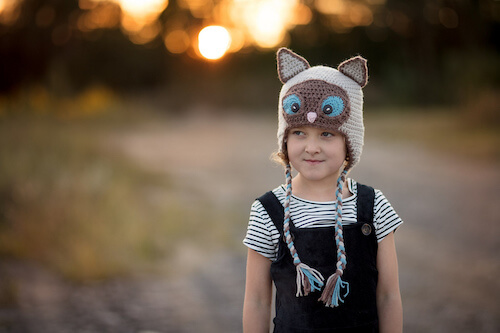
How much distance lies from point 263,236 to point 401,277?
2.99 meters

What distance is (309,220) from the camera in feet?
6.42

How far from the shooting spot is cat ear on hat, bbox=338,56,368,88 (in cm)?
201

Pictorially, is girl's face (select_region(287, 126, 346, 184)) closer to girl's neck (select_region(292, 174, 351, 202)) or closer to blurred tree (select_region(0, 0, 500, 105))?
girl's neck (select_region(292, 174, 351, 202))

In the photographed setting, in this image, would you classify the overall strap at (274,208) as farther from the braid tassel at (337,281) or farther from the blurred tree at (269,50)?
the blurred tree at (269,50)

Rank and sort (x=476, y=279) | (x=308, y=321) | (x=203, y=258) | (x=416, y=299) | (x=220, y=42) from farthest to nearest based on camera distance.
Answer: (x=220, y=42), (x=203, y=258), (x=476, y=279), (x=416, y=299), (x=308, y=321)

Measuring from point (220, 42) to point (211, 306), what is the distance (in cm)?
1952

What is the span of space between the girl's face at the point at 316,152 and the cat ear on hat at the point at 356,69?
24cm

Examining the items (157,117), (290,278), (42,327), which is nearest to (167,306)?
(42,327)

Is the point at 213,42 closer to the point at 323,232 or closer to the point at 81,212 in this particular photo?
the point at 81,212

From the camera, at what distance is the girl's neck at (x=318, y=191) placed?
2027mm

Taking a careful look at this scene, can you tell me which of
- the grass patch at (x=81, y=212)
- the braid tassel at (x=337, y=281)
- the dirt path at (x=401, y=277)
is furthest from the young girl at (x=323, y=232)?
the grass patch at (x=81, y=212)

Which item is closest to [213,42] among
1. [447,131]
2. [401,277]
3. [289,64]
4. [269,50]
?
[269,50]

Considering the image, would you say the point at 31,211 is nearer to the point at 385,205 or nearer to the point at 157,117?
the point at 385,205

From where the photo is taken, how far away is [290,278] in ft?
6.33
